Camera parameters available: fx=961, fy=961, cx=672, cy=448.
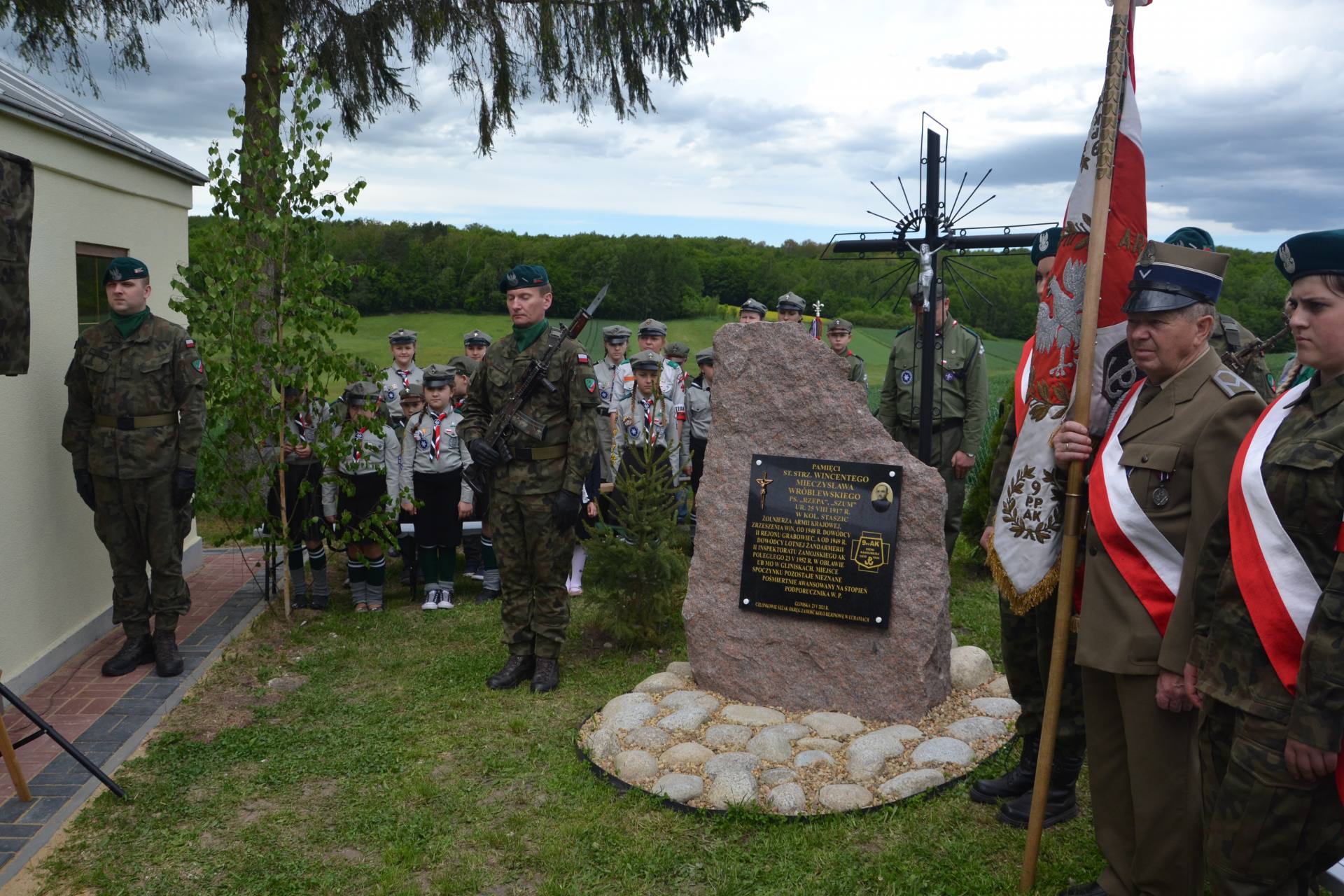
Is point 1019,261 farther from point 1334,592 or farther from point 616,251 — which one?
point 1334,592

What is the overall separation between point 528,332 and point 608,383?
2.91m

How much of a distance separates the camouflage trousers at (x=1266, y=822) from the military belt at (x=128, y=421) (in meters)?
5.66

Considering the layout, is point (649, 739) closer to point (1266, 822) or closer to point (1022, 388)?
point (1022, 388)

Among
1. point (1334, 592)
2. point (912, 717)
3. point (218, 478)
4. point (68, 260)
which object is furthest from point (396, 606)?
point (1334, 592)

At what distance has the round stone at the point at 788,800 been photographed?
4035 millimetres

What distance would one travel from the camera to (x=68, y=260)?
248 inches

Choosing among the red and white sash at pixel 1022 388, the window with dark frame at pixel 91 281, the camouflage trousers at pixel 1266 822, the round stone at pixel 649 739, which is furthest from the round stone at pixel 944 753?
the window with dark frame at pixel 91 281

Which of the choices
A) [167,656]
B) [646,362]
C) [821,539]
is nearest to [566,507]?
[821,539]

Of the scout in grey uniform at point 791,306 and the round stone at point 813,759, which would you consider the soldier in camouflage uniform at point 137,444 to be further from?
the scout in grey uniform at point 791,306

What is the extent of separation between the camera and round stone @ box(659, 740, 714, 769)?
446 cm

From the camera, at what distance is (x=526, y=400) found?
564cm

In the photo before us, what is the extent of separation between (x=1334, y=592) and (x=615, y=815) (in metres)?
2.90

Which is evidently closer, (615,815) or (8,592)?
(615,815)

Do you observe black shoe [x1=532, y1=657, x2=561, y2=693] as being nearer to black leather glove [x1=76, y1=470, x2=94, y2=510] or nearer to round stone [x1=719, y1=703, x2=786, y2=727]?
round stone [x1=719, y1=703, x2=786, y2=727]
